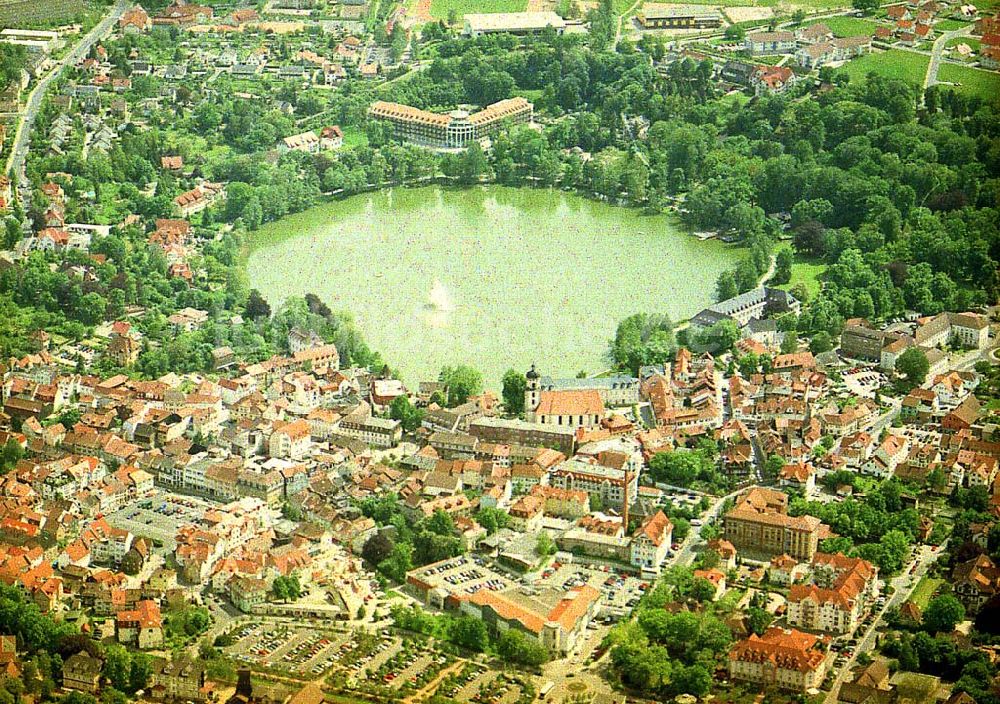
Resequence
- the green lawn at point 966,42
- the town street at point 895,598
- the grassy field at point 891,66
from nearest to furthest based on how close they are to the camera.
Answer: the town street at point 895,598 → the green lawn at point 966,42 → the grassy field at point 891,66

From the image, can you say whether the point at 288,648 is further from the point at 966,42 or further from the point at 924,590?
the point at 966,42

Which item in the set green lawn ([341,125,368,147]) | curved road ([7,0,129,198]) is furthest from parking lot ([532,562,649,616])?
green lawn ([341,125,368,147])

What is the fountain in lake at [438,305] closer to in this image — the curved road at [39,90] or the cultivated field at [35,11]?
the curved road at [39,90]

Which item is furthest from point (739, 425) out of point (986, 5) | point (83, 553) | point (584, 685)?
point (986, 5)

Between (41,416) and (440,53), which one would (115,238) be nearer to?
(41,416)

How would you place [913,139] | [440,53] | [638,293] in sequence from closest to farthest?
[638,293] < [913,139] < [440,53]

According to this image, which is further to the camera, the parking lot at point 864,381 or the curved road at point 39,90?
the curved road at point 39,90

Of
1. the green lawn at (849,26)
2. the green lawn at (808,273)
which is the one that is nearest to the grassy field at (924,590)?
the green lawn at (808,273)

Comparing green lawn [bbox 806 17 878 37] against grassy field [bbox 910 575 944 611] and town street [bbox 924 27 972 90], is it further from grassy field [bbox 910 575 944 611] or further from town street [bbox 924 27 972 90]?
grassy field [bbox 910 575 944 611]

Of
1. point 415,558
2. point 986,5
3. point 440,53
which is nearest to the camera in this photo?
point 415,558
